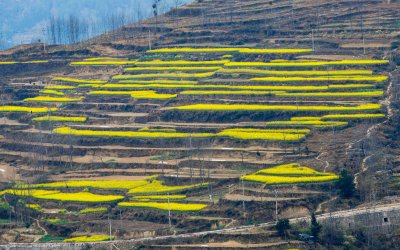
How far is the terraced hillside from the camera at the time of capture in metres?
85.2

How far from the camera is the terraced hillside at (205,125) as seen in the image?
85.2 metres

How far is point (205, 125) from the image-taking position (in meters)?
103

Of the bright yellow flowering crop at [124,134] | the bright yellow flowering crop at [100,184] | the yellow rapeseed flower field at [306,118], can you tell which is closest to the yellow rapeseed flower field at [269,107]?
the yellow rapeseed flower field at [306,118]

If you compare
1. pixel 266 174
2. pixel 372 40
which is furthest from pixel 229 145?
pixel 372 40

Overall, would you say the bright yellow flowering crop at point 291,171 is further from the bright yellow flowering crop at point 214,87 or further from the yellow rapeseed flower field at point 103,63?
the yellow rapeseed flower field at point 103,63

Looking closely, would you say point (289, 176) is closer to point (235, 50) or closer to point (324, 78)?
point (324, 78)

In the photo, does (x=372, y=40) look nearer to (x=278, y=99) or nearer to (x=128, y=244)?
(x=278, y=99)

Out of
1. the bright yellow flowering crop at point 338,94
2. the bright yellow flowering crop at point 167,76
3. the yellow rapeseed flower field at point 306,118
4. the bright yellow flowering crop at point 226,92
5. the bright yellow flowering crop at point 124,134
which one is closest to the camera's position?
the yellow rapeseed flower field at point 306,118

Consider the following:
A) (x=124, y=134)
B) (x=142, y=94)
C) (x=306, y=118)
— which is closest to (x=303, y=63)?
(x=142, y=94)

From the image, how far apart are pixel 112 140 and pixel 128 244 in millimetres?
22226

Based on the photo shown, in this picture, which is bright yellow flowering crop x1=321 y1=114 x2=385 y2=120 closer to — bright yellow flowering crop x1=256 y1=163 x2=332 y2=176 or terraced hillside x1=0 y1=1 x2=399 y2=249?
terraced hillside x1=0 y1=1 x2=399 y2=249

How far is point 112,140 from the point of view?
102 metres

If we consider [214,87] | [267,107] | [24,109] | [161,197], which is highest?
[214,87]

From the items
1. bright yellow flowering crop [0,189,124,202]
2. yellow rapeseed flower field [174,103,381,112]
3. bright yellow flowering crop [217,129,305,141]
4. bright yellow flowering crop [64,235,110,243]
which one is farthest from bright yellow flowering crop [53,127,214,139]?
bright yellow flowering crop [64,235,110,243]
